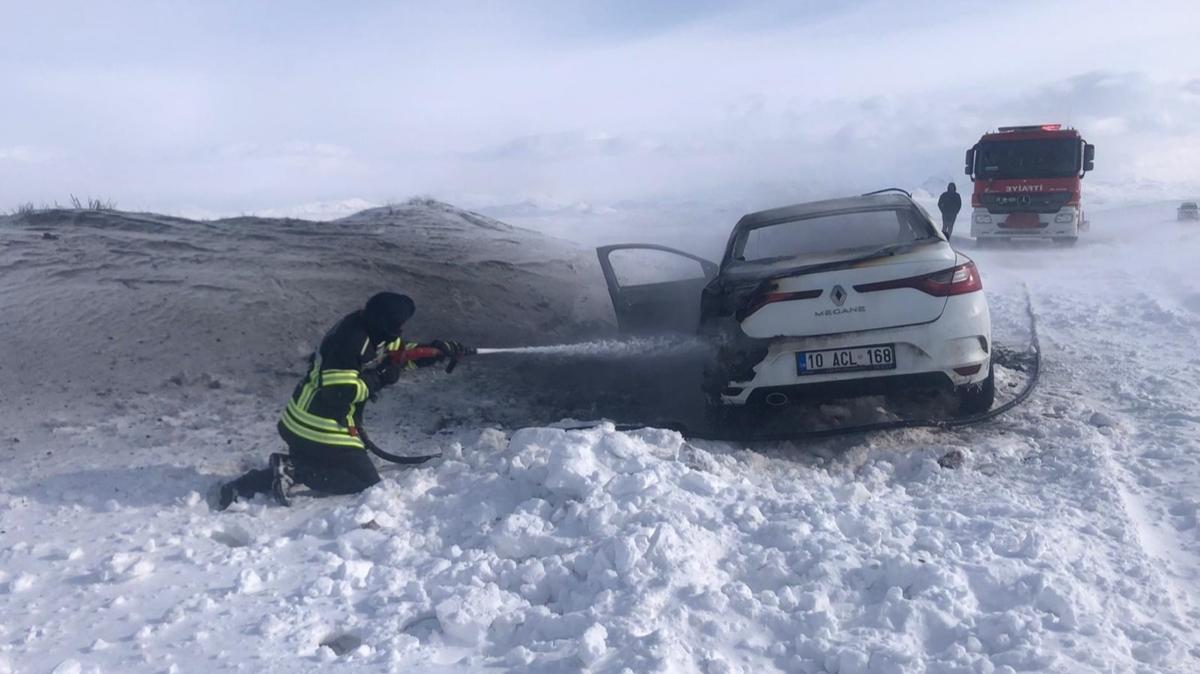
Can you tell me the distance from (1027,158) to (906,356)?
1591cm

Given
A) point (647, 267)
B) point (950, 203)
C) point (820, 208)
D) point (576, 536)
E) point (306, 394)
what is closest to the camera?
point (576, 536)

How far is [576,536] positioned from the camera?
4066 millimetres

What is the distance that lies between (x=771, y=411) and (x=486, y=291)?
5553mm

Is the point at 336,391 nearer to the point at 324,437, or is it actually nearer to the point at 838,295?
the point at 324,437

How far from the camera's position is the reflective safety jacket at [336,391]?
4875 millimetres

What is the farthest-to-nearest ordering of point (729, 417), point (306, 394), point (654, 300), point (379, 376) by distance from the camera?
1. point (654, 300)
2. point (729, 417)
3. point (379, 376)
4. point (306, 394)

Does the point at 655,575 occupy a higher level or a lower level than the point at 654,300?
lower

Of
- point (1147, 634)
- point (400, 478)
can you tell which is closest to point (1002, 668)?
point (1147, 634)

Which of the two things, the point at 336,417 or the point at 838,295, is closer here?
the point at 336,417

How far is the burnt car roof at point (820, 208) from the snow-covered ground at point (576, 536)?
1.68m

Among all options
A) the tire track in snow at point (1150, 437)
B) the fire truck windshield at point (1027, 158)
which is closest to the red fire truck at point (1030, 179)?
the fire truck windshield at point (1027, 158)

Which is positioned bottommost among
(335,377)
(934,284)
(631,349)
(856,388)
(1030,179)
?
(631,349)

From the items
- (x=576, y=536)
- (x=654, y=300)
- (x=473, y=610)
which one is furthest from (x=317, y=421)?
(x=654, y=300)

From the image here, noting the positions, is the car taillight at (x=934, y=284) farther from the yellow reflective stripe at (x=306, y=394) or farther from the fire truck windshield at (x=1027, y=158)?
the fire truck windshield at (x=1027, y=158)
